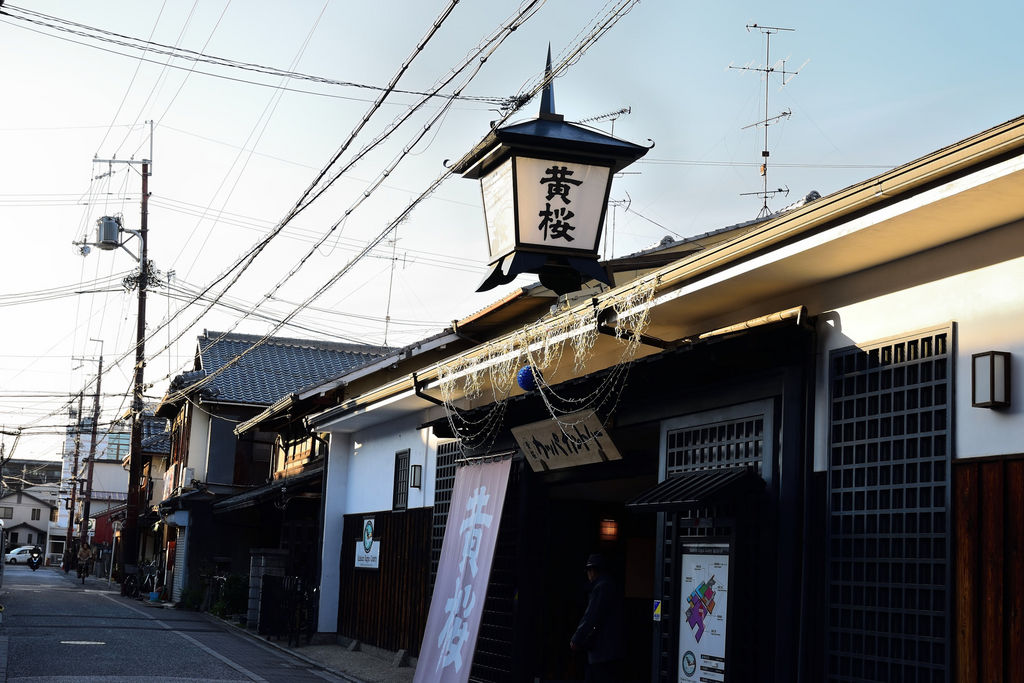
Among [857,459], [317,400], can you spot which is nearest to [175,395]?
[317,400]

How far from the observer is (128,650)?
1895 centimetres

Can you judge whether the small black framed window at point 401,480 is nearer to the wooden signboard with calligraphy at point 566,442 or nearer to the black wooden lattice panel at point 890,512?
the wooden signboard with calligraphy at point 566,442

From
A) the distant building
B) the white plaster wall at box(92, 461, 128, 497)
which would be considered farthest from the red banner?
the distant building

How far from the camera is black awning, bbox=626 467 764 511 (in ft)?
30.7

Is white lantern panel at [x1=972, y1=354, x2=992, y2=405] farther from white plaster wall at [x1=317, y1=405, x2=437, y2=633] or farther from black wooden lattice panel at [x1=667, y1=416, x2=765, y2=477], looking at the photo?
white plaster wall at [x1=317, y1=405, x2=437, y2=633]

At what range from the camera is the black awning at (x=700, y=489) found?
368 inches

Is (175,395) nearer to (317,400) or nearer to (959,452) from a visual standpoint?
(317,400)

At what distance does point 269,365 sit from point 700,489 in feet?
115

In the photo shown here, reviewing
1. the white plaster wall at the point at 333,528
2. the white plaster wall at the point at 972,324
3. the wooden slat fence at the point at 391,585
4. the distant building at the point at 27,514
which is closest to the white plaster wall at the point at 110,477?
the distant building at the point at 27,514

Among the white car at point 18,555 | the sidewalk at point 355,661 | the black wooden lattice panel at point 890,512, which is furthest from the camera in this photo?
the white car at point 18,555

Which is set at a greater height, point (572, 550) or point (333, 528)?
point (572, 550)

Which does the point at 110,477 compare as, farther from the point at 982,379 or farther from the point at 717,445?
the point at 982,379

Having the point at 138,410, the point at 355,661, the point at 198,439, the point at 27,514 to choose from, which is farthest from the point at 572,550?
the point at 27,514

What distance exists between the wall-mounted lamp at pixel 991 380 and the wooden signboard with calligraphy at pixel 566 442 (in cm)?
541
